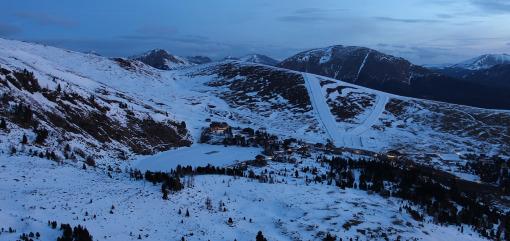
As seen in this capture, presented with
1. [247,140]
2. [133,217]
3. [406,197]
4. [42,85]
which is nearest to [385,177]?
[406,197]

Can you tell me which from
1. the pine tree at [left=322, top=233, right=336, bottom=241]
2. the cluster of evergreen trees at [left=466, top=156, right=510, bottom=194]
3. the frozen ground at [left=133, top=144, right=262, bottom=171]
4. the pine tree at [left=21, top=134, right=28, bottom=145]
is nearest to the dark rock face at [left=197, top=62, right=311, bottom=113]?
the cluster of evergreen trees at [left=466, top=156, right=510, bottom=194]

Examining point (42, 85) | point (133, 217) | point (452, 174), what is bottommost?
point (452, 174)

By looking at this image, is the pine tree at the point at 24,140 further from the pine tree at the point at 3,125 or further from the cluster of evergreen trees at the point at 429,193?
the cluster of evergreen trees at the point at 429,193

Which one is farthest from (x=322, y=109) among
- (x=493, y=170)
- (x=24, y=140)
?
(x=24, y=140)

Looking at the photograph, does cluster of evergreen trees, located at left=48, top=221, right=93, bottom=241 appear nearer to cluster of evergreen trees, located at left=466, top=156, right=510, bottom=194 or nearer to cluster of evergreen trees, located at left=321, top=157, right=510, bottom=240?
cluster of evergreen trees, located at left=321, top=157, right=510, bottom=240

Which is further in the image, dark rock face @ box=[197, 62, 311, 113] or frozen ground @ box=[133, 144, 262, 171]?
dark rock face @ box=[197, 62, 311, 113]

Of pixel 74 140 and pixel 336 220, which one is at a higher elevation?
pixel 74 140

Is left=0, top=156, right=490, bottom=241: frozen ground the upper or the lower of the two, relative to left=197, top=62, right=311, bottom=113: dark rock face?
lower

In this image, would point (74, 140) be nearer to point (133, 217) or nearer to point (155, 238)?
point (133, 217)

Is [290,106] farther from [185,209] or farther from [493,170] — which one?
[185,209]
